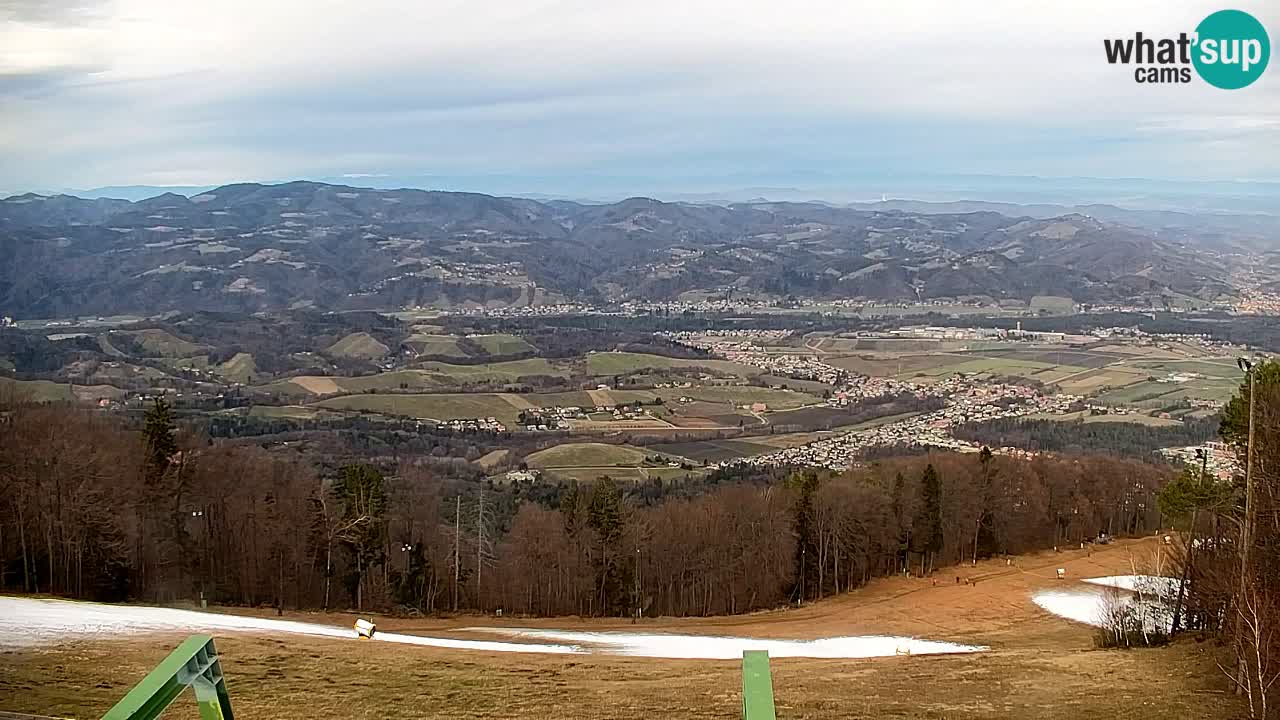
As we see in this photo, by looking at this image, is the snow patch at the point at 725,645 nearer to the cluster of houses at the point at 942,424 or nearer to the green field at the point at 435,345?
the cluster of houses at the point at 942,424

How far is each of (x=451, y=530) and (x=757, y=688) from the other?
116 ft

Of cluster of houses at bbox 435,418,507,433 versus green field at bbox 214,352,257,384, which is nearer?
cluster of houses at bbox 435,418,507,433

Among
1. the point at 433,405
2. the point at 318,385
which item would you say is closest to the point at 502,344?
the point at 318,385

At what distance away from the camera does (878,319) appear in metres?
144

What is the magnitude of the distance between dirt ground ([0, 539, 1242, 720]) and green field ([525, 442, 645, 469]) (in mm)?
40099

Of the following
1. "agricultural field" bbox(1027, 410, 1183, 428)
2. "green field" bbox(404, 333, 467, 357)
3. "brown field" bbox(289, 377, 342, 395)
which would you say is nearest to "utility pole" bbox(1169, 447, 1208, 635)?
"agricultural field" bbox(1027, 410, 1183, 428)

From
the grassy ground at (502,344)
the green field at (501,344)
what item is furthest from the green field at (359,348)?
the grassy ground at (502,344)

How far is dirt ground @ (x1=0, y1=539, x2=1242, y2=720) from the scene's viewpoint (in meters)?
12.9

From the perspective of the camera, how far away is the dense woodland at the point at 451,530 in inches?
1045

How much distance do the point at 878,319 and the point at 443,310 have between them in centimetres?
6858

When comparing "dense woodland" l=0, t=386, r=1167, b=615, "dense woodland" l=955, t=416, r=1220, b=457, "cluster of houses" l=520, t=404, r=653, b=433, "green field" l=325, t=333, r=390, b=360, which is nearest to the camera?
"dense woodland" l=0, t=386, r=1167, b=615

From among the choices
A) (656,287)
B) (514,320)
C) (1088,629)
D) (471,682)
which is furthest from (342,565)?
(656,287)

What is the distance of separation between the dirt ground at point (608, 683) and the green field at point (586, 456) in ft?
132

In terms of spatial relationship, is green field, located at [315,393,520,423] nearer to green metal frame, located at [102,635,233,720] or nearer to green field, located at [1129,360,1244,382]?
green field, located at [1129,360,1244,382]
